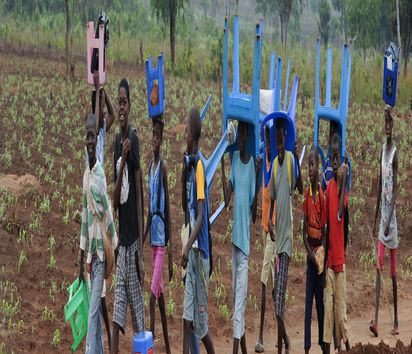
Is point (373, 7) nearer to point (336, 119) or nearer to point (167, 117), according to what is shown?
point (167, 117)

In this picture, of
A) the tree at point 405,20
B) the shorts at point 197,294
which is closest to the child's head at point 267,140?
the shorts at point 197,294

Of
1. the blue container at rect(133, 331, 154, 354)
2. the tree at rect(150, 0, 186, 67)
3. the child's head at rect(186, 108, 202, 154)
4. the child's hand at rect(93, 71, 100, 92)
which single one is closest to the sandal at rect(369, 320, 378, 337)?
the child's head at rect(186, 108, 202, 154)

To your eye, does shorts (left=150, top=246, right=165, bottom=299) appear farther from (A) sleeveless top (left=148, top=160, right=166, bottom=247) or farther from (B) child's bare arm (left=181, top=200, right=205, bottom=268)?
(B) child's bare arm (left=181, top=200, right=205, bottom=268)

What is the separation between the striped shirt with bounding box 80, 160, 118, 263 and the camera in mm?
6348

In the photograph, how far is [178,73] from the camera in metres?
25.0

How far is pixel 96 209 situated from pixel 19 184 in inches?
191

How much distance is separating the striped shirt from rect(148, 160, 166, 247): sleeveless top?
490 mm

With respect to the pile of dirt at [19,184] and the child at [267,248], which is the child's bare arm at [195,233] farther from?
the pile of dirt at [19,184]

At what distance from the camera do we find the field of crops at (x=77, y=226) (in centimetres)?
817

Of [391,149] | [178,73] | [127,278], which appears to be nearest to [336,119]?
[391,149]

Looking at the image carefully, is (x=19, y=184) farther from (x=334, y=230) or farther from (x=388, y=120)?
(x=334, y=230)

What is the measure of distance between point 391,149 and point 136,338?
11.7ft

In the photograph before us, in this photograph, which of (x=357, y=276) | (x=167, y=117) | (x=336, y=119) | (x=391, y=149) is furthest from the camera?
(x=167, y=117)

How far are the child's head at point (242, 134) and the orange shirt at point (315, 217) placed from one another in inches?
26.0
